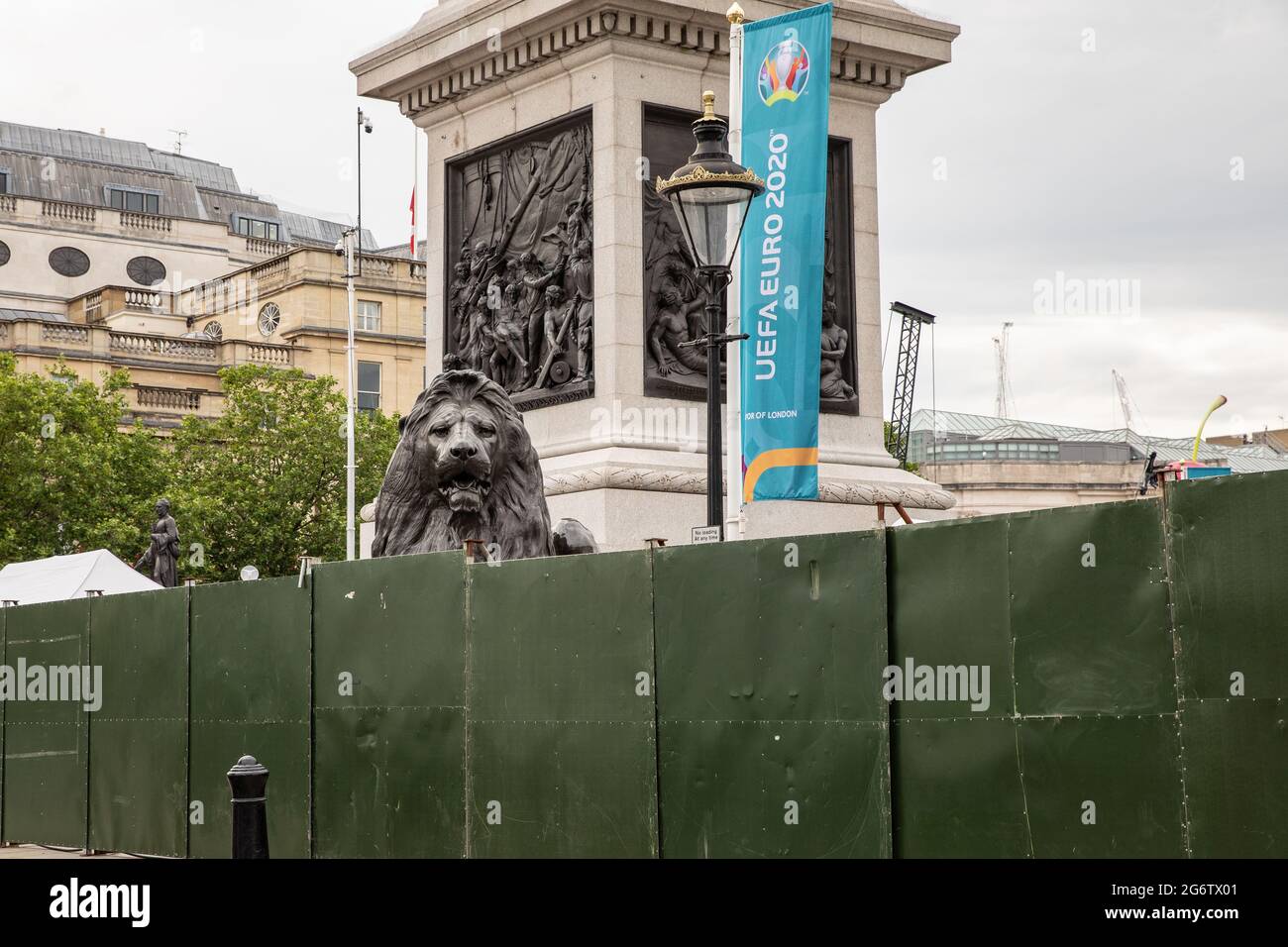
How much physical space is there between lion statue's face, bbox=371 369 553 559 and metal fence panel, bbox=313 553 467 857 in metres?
1.59

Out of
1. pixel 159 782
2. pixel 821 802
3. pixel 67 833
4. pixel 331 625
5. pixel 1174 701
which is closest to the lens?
pixel 1174 701

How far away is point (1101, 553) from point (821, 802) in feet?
6.99

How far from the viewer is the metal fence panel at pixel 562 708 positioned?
10.9 metres

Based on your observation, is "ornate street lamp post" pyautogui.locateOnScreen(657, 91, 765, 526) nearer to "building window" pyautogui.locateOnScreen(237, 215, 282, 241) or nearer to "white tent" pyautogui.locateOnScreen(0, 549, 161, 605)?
"white tent" pyautogui.locateOnScreen(0, 549, 161, 605)

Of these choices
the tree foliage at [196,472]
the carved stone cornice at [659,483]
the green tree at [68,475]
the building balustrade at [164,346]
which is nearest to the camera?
the carved stone cornice at [659,483]

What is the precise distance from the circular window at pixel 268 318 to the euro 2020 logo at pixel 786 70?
6097 cm

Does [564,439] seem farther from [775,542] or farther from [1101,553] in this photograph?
Result: [1101,553]

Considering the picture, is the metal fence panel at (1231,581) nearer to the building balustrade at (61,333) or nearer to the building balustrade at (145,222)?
the building balustrade at (61,333)

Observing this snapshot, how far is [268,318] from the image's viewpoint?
77.7m

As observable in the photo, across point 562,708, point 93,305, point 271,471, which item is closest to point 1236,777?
point 562,708

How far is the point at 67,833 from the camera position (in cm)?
1792

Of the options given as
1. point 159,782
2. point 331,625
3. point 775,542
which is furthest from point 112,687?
point 775,542
